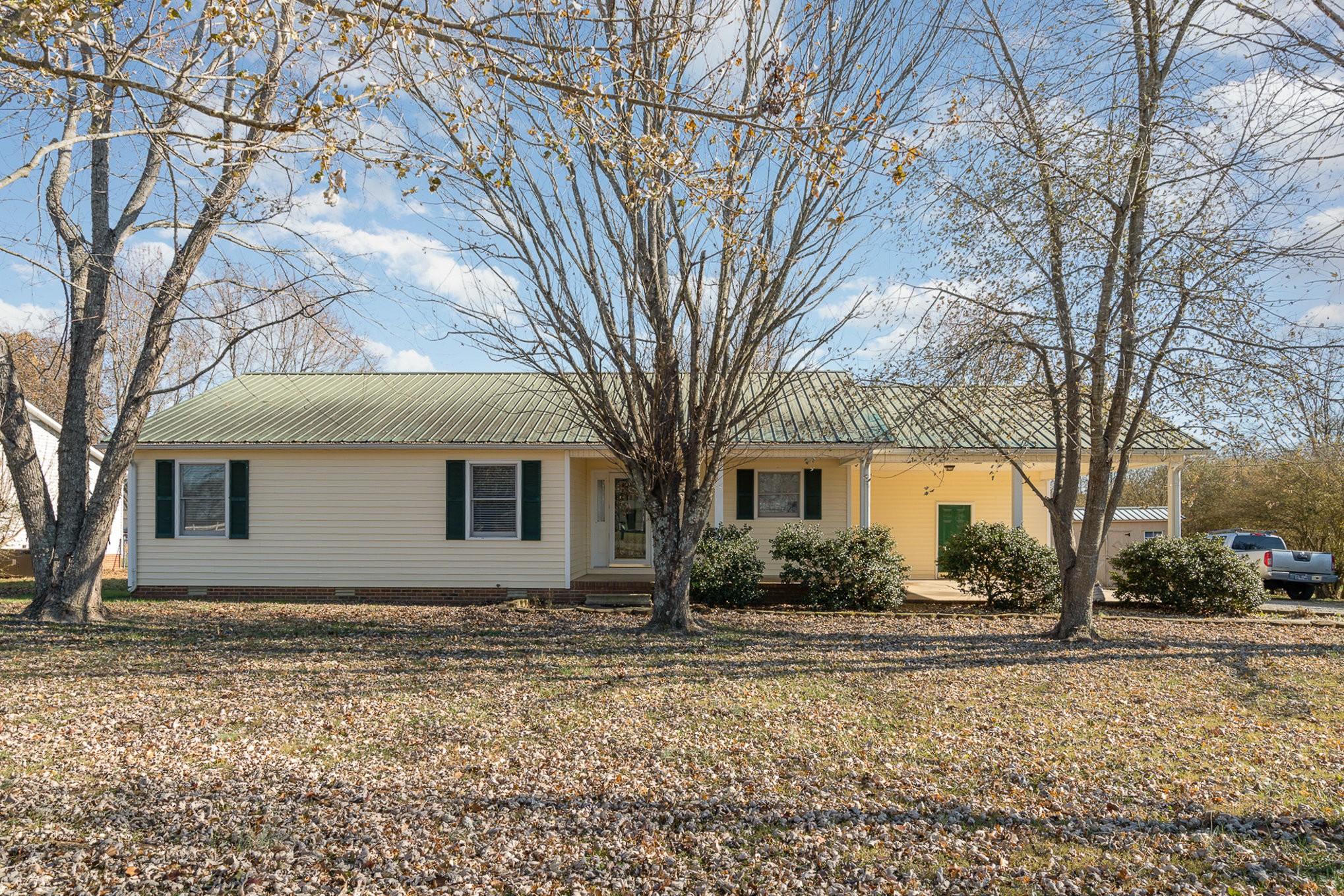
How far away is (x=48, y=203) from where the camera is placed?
29.5 ft

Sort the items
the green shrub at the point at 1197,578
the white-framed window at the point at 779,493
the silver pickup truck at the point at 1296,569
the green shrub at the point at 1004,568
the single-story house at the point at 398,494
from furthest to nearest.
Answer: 1. the silver pickup truck at the point at 1296,569
2. the white-framed window at the point at 779,493
3. the single-story house at the point at 398,494
4. the green shrub at the point at 1004,568
5. the green shrub at the point at 1197,578

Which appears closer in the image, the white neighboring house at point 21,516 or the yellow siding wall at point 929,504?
the yellow siding wall at point 929,504

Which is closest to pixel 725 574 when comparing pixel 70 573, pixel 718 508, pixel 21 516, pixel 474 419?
pixel 718 508

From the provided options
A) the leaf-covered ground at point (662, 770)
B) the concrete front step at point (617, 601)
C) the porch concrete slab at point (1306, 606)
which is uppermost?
the leaf-covered ground at point (662, 770)

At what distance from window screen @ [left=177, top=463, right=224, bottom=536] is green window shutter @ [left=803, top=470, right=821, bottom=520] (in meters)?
9.55

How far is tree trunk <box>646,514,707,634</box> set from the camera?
29.7 feet

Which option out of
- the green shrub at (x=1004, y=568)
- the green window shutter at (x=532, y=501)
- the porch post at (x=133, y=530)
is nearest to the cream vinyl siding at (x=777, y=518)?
the green shrub at (x=1004, y=568)

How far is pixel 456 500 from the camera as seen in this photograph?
12.6 metres

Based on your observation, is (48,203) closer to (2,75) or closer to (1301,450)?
(2,75)

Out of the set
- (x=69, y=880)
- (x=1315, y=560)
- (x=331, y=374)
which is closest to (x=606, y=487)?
(x=331, y=374)

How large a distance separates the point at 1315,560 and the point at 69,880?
19.5m

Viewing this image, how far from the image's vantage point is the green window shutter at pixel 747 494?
13625 millimetres

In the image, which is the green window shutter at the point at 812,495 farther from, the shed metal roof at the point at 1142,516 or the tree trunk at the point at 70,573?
the shed metal roof at the point at 1142,516

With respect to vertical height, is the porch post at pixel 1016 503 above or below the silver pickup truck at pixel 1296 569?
above
